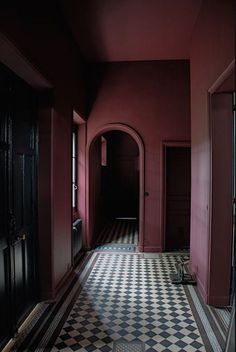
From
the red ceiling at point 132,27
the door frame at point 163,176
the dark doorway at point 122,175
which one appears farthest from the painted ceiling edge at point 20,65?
the dark doorway at point 122,175

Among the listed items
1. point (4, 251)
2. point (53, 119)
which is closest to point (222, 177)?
point (53, 119)

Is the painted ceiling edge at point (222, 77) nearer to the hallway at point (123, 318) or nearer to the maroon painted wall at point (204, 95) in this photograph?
the maroon painted wall at point (204, 95)

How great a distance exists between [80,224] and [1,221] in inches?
124

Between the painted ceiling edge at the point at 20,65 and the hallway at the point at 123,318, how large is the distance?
255 cm

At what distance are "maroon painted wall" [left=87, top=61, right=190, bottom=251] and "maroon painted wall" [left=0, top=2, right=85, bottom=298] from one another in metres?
1.25

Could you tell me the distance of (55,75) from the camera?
3.74 meters

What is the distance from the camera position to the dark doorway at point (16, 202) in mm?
2709

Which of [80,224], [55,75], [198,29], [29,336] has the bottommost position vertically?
[29,336]

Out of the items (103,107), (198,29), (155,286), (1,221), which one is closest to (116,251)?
(155,286)

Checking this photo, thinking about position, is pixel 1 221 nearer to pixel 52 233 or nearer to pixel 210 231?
pixel 52 233

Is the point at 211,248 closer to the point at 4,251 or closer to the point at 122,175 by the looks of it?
the point at 4,251

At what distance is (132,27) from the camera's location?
179 inches

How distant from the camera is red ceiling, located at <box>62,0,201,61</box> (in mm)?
3918

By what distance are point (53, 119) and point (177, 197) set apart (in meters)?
3.55
